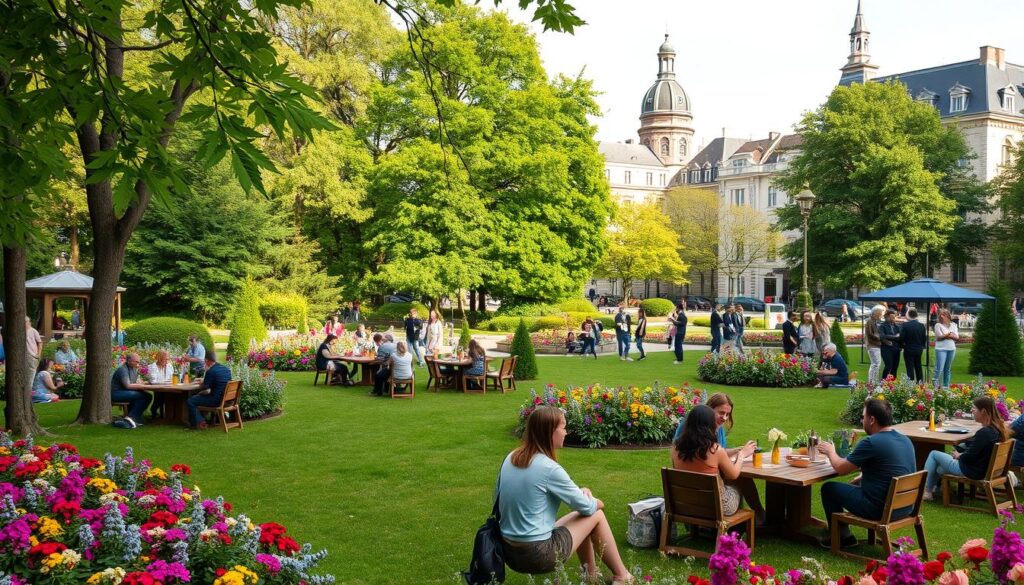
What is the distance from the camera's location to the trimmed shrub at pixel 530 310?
1532 inches

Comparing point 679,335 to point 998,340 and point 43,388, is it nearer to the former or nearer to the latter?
point 998,340

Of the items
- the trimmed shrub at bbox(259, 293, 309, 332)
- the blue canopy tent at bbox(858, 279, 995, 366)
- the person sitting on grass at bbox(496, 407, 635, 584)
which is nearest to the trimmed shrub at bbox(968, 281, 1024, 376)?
the blue canopy tent at bbox(858, 279, 995, 366)

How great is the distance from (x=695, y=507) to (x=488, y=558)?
1.97 metres

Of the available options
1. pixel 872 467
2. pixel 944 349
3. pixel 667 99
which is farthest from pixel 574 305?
pixel 667 99

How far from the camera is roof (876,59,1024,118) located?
58938 mm

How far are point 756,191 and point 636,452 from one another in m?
70.9

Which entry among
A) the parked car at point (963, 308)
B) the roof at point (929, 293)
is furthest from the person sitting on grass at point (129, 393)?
the parked car at point (963, 308)

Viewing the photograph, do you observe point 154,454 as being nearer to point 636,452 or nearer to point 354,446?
point 354,446

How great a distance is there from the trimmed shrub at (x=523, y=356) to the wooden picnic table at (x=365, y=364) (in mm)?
Result: 3298

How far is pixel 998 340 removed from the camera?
2064 centimetres

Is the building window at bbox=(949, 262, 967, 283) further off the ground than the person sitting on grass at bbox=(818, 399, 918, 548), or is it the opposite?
the building window at bbox=(949, 262, 967, 283)

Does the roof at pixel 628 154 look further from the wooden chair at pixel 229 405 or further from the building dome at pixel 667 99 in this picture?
the wooden chair at pixel 229 405

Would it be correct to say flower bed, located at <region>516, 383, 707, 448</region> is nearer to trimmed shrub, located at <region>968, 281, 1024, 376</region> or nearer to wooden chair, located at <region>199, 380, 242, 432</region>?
wooden chair, located at <region>199, 380, 242, 432</region>

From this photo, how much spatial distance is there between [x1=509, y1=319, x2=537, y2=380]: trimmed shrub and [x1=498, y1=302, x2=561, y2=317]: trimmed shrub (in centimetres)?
1802
